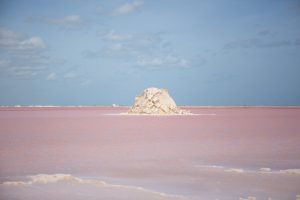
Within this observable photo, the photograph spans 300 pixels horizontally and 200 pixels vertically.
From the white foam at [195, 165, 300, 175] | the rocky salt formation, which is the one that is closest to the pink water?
the white foam at [195, 165, 300, 175]

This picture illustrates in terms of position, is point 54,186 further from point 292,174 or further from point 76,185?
point 292,174

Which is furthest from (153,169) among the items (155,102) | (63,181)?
(155,102)

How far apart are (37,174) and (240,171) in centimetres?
445

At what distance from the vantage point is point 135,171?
30.8ft

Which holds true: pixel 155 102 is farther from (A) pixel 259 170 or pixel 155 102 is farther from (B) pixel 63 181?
(B) pixel 63 181

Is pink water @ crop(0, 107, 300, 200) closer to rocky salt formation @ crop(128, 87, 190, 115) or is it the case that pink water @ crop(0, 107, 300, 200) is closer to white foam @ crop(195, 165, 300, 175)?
white foam @ crop(195, 165, 300, 175)

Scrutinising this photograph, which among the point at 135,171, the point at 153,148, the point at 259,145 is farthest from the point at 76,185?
the point at 259,145

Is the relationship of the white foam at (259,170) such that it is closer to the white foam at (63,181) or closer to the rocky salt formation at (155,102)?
the white foam at (63,181)

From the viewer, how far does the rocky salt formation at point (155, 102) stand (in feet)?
152

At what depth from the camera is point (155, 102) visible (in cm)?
4653

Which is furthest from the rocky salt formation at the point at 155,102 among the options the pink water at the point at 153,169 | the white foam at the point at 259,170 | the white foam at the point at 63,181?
the white foam at the point at 63,181

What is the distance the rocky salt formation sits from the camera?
46.2 meters

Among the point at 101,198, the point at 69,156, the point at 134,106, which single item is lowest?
the point at 101,198

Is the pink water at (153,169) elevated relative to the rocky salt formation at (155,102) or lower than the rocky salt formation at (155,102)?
lower
